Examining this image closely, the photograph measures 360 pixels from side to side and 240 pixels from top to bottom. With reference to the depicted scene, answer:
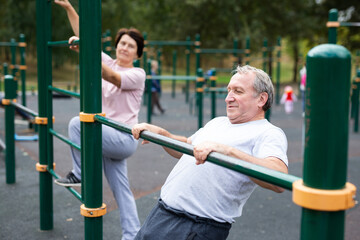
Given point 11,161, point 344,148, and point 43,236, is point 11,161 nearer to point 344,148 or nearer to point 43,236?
point 43,236

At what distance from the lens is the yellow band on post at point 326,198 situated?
3.70 ft

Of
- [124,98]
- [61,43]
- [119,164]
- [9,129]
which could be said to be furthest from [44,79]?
[9,129]

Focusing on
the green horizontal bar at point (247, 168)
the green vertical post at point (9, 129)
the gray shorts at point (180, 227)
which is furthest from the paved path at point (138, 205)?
the green horizontal bar at point (247, 168)

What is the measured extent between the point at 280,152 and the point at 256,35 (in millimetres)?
22577

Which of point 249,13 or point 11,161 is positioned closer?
point 11,161

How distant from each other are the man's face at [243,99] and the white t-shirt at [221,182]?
4cm

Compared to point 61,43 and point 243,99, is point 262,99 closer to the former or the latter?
point 243,99

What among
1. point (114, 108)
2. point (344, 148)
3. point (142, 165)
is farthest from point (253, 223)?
point (344, 148)

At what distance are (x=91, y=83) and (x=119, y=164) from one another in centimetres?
99

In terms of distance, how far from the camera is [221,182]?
200 centimetres

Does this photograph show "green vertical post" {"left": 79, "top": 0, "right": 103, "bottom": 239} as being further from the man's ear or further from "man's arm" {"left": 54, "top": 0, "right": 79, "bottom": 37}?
the man's ear

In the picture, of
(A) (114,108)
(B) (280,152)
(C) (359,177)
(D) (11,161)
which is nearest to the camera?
(B) (280,152)

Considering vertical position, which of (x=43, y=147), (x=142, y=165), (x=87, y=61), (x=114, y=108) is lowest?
(x=142, y=165)

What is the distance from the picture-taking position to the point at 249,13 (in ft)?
85.1
